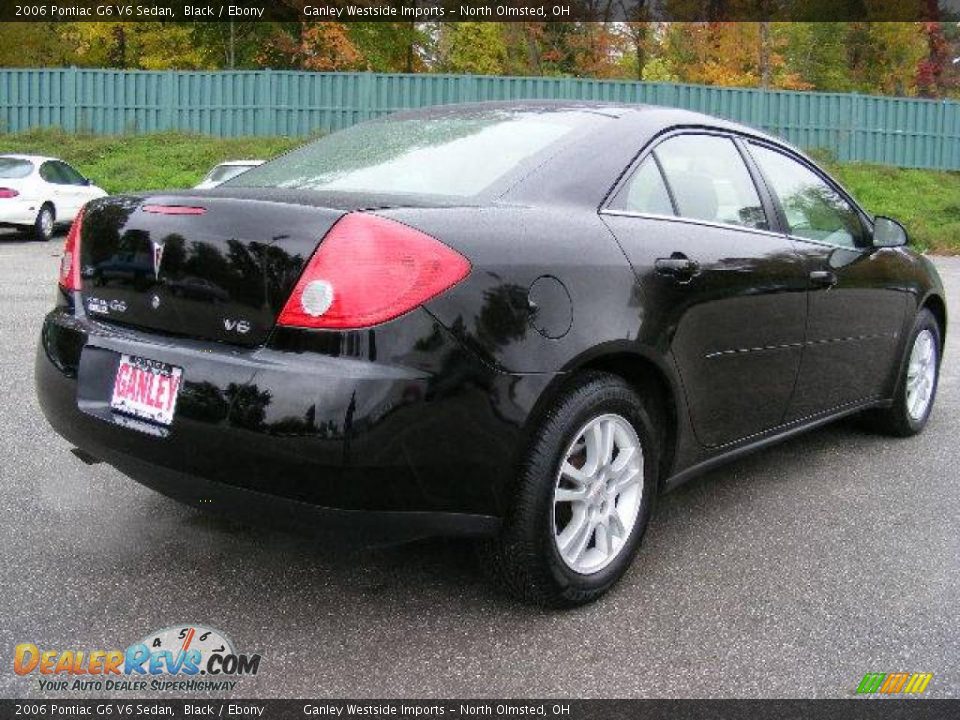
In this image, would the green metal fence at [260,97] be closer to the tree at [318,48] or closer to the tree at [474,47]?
the tree at [318,48]

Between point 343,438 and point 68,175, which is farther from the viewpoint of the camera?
point 68,175

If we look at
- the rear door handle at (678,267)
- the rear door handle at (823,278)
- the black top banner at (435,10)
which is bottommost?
the rear door handle at (823,278)

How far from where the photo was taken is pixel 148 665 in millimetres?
2463

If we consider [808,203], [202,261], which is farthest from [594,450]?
[808,203]

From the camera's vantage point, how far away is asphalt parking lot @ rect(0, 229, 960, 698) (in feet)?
8.08

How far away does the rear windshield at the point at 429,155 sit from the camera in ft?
9.70

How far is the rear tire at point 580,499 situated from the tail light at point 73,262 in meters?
1.51

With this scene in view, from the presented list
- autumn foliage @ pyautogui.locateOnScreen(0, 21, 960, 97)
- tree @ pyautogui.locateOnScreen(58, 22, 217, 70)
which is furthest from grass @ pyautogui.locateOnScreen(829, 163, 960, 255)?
tree @ pyautogui.locateOnScreen(58, 22, 217, 70)

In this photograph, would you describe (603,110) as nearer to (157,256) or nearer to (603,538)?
(603,538)

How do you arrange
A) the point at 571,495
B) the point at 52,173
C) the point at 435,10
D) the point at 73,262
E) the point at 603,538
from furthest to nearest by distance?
1. the point at 435,10
2. the point at 52,173
3. the point at 73,262
4. the point at 603,538
5. the point at 571,495

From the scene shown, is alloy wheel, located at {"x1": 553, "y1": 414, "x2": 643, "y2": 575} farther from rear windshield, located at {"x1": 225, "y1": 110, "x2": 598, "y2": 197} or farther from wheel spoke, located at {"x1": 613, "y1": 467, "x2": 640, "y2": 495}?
rear windshield, located at {"x1": 225, "y1": 110, "x2": 598, "y2": 197}

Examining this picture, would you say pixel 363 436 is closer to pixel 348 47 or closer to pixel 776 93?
pixel 776 93

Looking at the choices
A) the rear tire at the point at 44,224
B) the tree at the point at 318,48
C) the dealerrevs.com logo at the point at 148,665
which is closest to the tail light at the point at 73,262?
the dealerrevs.com logo at the point at 148,665

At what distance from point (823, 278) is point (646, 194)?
1125 millimetres
